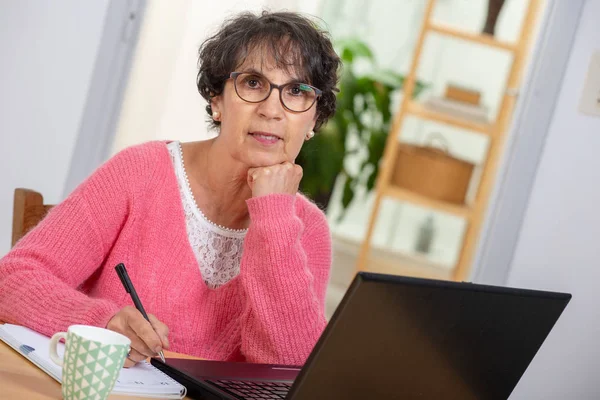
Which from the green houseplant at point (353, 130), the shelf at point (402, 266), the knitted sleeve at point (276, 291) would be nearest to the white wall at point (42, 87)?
the knitted sleeve at point (276, 291)

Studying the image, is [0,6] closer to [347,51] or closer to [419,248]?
[347,51]

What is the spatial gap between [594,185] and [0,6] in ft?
6.18

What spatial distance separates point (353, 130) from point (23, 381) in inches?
162

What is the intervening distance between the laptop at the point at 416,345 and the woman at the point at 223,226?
270 millimetres

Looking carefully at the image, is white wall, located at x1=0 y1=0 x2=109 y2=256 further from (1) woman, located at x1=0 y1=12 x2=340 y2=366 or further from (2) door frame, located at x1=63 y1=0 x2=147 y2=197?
(1) woman, located at x1=0 y1=12 x2=340 y2=366

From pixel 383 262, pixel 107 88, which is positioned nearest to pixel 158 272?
pixel 107 88

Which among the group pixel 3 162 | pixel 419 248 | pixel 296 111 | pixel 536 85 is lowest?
pixel 419 248

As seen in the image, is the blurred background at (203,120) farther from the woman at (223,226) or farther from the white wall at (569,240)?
the woman at (223,226)

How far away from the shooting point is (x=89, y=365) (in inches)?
36.2

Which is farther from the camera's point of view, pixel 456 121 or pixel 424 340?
pixel 456 121

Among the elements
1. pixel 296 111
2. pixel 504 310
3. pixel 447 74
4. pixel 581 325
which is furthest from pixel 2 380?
pixel 447 74

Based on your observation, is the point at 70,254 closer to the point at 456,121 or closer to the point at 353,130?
the point at 456,121

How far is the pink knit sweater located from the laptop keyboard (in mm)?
210

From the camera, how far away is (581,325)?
2.76 metres
